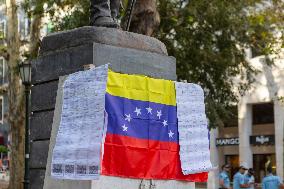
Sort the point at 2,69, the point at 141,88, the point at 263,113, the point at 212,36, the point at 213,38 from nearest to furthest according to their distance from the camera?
the point at 141,88
the point at 212,36
the point at 213,38
the point at 263,113
the point at 2,69

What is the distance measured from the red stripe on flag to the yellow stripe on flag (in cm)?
47

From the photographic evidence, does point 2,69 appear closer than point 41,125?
No

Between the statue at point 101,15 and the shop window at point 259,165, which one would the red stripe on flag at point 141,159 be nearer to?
the statue at point 101,15

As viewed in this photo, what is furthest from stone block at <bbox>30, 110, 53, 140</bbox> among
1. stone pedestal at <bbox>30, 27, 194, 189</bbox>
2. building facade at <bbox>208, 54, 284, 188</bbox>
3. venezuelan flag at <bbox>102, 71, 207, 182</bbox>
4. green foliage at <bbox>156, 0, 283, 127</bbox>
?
building facade at <bbox>208, 54, 284, 188</bbox>

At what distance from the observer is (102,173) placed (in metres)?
6.44

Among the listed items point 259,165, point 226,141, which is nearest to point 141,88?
point 259,165

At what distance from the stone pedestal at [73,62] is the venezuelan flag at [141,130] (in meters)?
0.19

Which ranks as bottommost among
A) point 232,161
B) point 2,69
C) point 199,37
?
point 232,161

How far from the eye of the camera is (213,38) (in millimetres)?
21422

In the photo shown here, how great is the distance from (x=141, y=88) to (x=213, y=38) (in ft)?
48.5

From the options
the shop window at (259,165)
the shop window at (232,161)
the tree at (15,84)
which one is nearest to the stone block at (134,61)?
the tree at (15,84)

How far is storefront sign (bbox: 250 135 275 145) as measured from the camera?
32406mm

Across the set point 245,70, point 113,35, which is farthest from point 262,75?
point 113,35

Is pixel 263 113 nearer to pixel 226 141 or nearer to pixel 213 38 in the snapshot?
pixel 226 141
